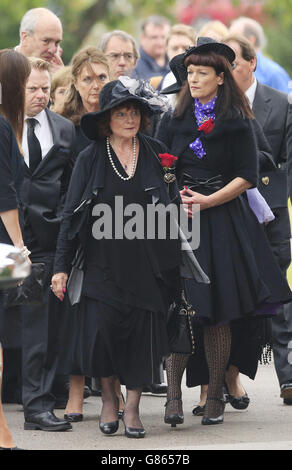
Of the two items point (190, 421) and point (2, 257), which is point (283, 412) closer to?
point (190, 421)

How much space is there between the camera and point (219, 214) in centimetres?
830

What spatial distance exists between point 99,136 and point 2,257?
2.59 metres

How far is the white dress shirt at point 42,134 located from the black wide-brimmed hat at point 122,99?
56 cm

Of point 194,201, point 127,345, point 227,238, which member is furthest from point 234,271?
point 127,345

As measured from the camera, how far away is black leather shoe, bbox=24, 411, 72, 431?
8.08 m

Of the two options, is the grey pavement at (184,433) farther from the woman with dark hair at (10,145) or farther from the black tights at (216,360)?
the woman with dark hair at (10,145)

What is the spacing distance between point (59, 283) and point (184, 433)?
1141 millimetres

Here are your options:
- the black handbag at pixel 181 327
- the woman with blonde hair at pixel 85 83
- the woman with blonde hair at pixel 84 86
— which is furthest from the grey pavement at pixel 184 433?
the woman with blonde hair at pixel 85 83

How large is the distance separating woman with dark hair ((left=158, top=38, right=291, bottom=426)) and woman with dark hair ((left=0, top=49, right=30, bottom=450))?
4.07 feet

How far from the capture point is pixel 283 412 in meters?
8.80

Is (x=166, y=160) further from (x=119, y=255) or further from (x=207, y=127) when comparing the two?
(x=119, y=255)

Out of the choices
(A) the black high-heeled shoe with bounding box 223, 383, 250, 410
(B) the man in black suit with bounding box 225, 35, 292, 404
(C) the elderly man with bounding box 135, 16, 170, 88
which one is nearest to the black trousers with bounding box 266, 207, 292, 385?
(B) the man in black suit with bounding box 225, 35, 292, 404

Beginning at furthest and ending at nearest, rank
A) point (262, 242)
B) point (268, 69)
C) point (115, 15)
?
point (115, 15)
point (268, 69)
point (262, 242)
